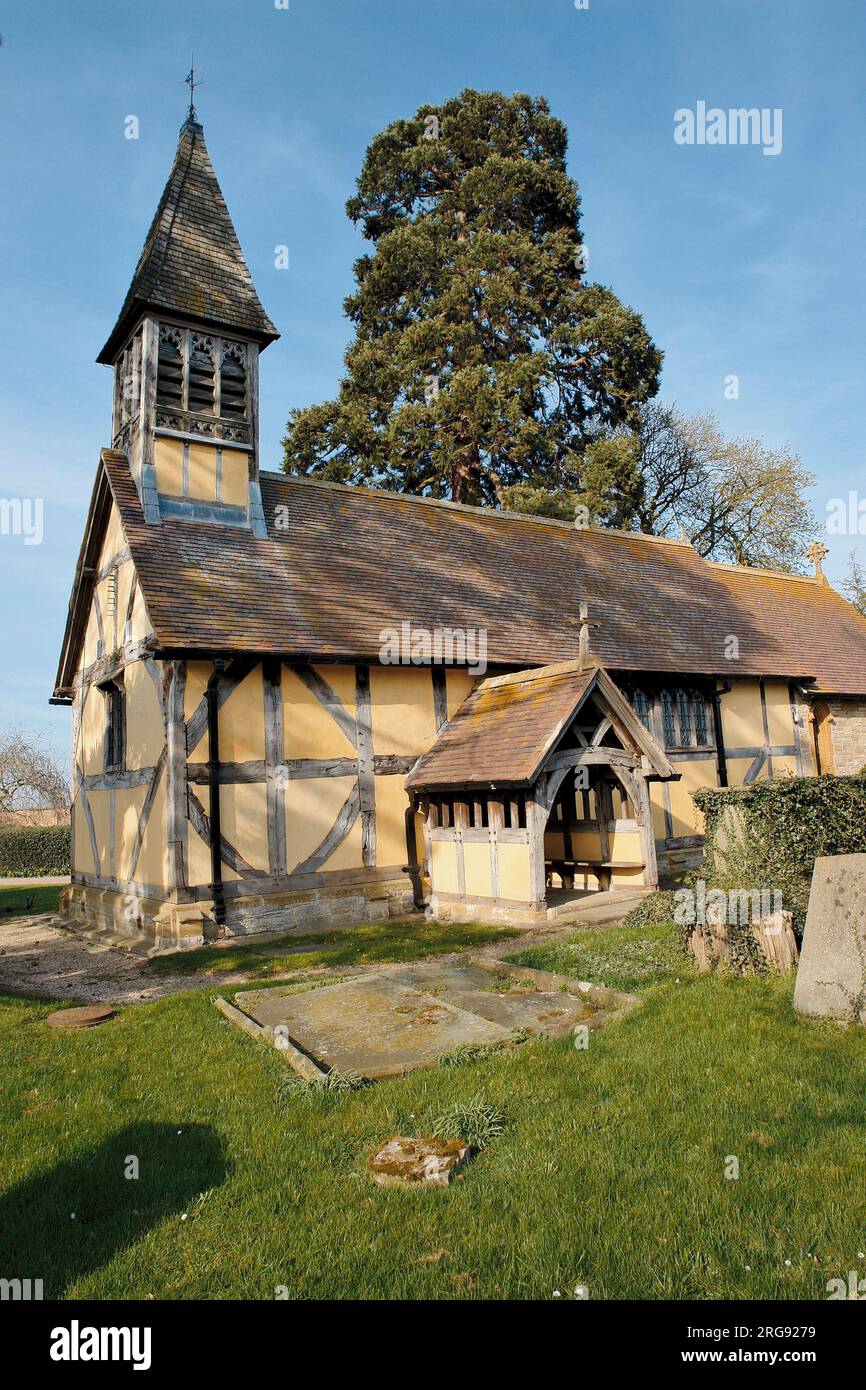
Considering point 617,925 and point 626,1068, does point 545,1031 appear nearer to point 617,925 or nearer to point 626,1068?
point 626,1068

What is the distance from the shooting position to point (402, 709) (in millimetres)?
13852

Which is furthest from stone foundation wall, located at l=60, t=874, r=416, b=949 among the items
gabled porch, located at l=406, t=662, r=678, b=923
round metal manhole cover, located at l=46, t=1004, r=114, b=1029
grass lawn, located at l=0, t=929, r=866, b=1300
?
grass lawn, located at l=0, t=929, r=866, b=1300

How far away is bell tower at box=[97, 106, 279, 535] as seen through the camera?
14.1 meters

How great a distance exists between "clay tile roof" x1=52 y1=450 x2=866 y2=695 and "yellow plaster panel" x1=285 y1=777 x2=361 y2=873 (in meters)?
1.97

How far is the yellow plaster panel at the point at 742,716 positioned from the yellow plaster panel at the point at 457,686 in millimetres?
6268

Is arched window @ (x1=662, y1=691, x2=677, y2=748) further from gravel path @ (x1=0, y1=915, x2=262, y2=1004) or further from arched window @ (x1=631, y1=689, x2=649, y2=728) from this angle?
gravel path @ (x1=0, y1=915, x2=262, y2=1004)

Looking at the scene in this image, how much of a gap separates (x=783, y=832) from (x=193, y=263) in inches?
548

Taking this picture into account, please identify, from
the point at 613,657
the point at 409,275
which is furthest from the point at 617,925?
the point at 409,275

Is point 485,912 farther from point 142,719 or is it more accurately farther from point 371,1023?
point 142,719

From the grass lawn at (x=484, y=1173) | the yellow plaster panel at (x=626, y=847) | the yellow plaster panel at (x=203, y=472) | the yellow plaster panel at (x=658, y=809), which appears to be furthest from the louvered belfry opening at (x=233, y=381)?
the grass lawn at (x=484, y=1173)

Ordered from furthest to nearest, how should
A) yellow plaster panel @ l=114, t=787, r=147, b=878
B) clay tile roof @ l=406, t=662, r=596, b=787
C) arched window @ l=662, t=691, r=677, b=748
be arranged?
arched window @ l=662, t=691, r=677, b=748, yellow plaster panel @ l=114, t=787, r=147, b=878, clay tile roof @ l=406, t=662, r=596, b=787

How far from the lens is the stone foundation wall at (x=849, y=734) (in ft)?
66.5

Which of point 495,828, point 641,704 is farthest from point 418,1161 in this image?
point 641,704

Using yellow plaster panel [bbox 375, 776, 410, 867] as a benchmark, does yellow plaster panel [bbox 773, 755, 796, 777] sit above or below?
above
